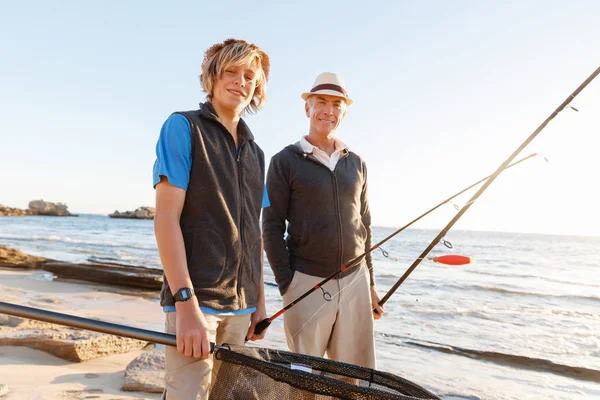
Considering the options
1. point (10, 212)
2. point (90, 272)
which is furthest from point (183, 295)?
point (10, 212)

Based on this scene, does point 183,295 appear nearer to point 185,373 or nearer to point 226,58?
point 185,373

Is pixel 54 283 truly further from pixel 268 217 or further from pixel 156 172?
pixel 156 172

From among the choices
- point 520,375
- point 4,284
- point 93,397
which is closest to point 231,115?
point 93,397

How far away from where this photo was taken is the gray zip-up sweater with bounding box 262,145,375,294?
2934mm

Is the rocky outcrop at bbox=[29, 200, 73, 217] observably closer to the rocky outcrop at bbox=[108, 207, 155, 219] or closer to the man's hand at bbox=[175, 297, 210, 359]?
the rocky outcrop at bbox=[108, 207, 155, 219]

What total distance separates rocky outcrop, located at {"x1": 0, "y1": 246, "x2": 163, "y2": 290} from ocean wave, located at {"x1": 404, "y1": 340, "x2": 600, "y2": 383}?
244 inches

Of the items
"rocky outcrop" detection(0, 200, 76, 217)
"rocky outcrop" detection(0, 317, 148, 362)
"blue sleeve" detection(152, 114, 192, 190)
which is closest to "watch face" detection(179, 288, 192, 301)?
"blue sleeve" detection(152, 114, 192, 190)

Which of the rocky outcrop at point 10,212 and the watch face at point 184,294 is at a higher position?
the watch face at point 184,294

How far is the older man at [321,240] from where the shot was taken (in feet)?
9.55

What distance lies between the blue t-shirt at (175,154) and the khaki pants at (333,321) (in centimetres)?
107

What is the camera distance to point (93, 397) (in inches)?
141

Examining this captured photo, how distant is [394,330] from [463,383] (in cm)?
225

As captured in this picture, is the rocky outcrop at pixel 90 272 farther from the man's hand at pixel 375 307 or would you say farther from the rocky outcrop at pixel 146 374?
the man's hand at pixel 375 307

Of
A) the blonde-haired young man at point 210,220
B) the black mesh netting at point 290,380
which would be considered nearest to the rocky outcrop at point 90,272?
the blonde-haired young man at point 210,220
